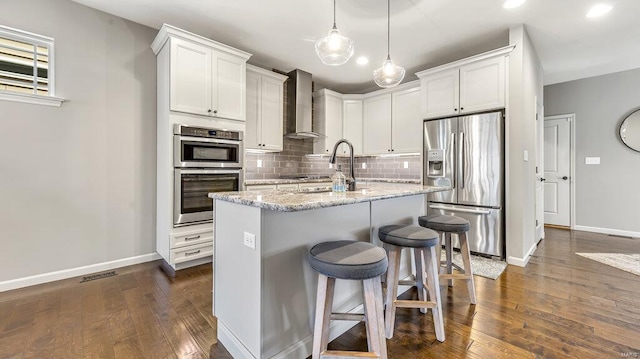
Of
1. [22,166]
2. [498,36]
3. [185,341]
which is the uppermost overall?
[498,36]

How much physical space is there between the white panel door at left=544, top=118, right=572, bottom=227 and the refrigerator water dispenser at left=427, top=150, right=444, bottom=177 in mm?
3077

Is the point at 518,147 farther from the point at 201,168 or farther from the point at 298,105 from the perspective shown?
the point at 201,168

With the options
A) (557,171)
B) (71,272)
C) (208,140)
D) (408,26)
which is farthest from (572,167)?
(71,272)

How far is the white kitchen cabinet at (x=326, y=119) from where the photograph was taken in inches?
190

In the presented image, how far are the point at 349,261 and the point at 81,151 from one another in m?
3.00

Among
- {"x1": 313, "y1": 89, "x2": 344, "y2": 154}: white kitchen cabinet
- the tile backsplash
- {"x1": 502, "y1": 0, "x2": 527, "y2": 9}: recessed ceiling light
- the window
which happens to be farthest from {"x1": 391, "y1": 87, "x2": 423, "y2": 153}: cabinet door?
the window

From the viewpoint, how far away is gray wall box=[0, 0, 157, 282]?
94.2 inches

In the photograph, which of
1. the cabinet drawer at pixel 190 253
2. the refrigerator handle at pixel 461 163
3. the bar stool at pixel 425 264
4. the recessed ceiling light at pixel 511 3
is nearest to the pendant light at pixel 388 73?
the recessed ceiling light at pixel 511 3

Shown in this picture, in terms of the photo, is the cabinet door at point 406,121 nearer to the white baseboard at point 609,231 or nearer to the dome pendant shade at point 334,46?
the dome pendant shade at point 334,46

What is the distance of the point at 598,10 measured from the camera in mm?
2713

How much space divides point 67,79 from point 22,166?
0.91 m

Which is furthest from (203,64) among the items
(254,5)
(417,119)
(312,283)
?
(417,119)

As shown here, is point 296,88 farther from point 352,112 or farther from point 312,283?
point 312,283

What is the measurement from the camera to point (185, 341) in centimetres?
167
